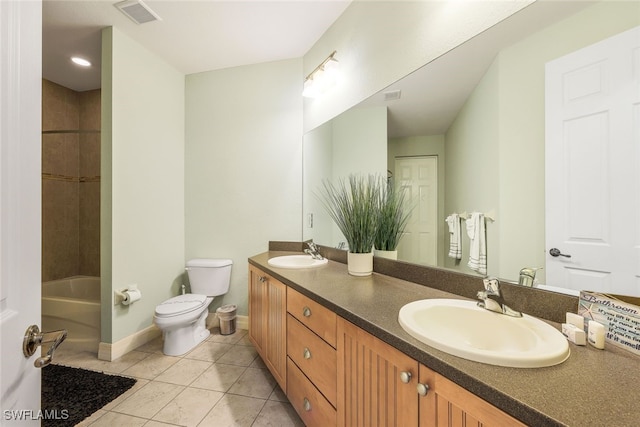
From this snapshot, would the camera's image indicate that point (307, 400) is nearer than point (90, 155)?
Yes

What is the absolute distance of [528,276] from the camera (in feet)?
2.96

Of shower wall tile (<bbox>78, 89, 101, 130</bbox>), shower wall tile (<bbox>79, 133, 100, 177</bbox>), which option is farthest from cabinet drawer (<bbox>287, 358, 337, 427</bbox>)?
shower wall tile (<bbox>78, 89, 101, 130</bbox>)

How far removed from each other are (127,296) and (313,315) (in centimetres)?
174

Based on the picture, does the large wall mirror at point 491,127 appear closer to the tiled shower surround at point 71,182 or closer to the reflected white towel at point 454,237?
the reflected white towel at point 454,237

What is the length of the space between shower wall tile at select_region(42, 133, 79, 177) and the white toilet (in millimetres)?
1861

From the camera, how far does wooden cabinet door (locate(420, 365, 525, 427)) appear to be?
0.54 m

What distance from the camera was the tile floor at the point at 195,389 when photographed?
1.43 metres

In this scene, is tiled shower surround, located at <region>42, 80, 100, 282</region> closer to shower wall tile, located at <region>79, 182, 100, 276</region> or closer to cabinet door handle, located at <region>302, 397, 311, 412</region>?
shower wall tile, located at <region>79, 182, 100, 276</region>

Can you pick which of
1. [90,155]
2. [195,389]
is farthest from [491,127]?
[90,155]

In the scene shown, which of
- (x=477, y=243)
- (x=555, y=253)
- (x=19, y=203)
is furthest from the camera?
(x=477, y=243)

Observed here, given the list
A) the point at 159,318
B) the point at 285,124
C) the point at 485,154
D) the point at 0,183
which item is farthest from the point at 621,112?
the point at 159,318

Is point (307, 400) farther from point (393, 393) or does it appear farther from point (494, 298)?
point (494, 298)

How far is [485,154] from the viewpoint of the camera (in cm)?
108

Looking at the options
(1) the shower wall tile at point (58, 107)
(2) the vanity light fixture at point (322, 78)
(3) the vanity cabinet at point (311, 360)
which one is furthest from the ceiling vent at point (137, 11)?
(3) the vanity cabinet at point (311, 360)
